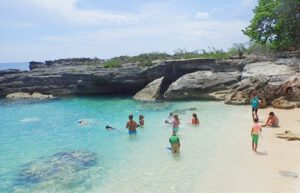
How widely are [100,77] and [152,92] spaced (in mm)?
6528

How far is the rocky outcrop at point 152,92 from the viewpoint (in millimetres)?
32375

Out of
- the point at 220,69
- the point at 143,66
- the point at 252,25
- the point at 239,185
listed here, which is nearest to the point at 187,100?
the point at 220,69

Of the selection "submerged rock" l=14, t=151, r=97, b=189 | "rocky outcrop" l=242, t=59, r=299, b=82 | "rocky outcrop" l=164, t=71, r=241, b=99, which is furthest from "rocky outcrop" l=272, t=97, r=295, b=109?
"submerged rock" l=14, t=151, r=97, b=189

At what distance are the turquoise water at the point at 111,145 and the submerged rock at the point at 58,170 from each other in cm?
8

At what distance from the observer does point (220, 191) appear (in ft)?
36.0

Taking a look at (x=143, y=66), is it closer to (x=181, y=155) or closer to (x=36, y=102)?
(x=36, y=102)

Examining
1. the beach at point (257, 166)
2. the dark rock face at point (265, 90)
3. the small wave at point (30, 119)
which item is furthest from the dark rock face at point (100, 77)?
the beach at point (257, 166)

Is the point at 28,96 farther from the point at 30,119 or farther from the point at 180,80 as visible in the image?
the point at 180,80

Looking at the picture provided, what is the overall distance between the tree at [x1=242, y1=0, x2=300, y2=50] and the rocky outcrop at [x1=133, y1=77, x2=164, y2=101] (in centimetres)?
1033

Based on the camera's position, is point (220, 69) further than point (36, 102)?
No

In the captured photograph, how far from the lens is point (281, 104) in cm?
2409

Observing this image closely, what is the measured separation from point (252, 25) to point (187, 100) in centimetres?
1038

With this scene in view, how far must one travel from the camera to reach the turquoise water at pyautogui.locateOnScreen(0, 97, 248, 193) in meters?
12.3

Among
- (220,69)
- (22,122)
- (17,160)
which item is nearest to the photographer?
(17,160)
